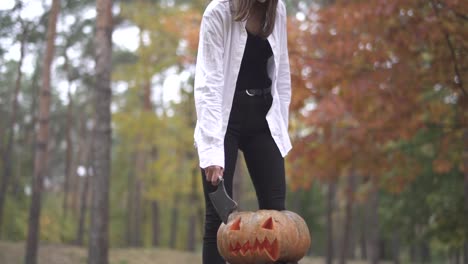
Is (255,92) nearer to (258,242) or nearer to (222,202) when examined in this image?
(222,202)

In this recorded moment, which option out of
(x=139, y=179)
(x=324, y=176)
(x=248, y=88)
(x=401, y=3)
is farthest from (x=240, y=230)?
(x=139, y=179)

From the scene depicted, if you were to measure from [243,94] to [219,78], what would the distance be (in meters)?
0.16

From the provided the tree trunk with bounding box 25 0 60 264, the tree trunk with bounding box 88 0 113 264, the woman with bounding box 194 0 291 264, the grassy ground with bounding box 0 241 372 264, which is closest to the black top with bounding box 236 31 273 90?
the woman with bounding box 194 0 291 264

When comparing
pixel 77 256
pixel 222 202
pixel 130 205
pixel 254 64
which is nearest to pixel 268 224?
pixel 222 202

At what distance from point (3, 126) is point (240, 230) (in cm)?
2172

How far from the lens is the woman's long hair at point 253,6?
8.45 feet

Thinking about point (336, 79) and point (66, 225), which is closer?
point (336, 79)

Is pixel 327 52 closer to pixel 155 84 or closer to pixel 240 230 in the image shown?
pixel 240 230

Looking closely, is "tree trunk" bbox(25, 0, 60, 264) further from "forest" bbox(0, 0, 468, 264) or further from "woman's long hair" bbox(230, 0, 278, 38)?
"woman's long hair" bbox(230, 0, 278, 38)

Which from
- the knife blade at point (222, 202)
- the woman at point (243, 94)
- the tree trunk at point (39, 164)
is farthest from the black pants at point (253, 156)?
the tree trunk at point (39, 164)

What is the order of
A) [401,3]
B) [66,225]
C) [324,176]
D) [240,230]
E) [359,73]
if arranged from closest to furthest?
1. [240,230]
2. [401,3]
3. [359,73]
4. [324,176]
5. [66,225]

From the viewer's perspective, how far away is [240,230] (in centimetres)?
244

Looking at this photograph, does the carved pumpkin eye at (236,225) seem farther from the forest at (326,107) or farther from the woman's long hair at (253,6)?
the forest at (326,107)

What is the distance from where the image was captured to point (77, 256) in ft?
42.0
